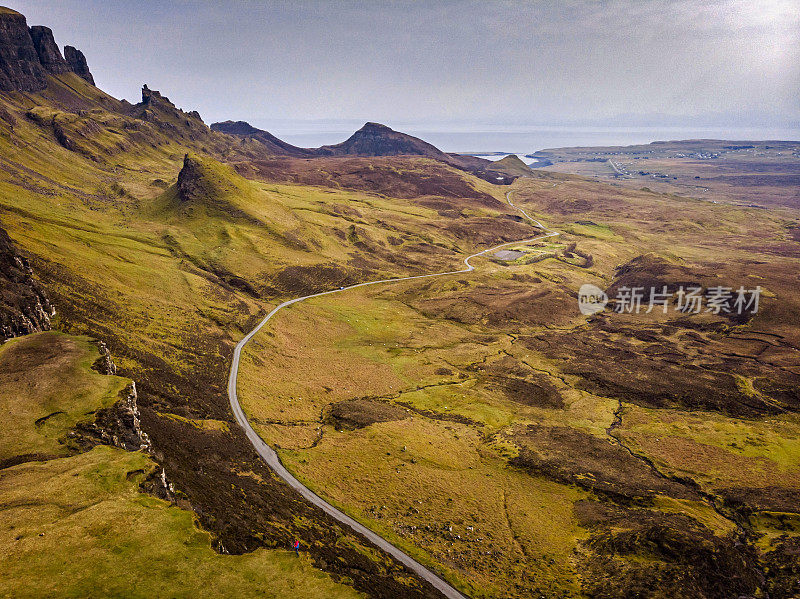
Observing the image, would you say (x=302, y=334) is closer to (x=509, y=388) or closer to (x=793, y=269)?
(x=509, y=388)

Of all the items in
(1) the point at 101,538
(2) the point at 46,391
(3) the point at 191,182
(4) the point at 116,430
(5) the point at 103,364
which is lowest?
(1) the point at 101,538

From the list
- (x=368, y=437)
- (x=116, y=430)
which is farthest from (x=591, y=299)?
(x=116, y=430)

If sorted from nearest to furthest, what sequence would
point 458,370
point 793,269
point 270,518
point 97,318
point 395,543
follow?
point 270,518 < point 395,543 < point 97,318 < point 458,370 < point 793,269

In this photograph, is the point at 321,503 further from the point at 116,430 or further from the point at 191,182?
the point at 191,182

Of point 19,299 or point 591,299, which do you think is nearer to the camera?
point 19,299

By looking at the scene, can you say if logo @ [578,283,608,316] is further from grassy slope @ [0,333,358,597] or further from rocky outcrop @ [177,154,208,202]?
rocky outcrop @ [177,154,208,202]

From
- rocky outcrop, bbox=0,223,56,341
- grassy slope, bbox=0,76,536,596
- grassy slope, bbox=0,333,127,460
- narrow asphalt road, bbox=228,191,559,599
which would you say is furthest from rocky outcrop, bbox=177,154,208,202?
grassy slope, bbox=0,333,127,460

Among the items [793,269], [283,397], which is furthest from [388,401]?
[793,269]

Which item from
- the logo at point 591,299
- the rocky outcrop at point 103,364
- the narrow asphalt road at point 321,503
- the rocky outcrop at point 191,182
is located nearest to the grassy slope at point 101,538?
the rocky outcrop at point 103,364
